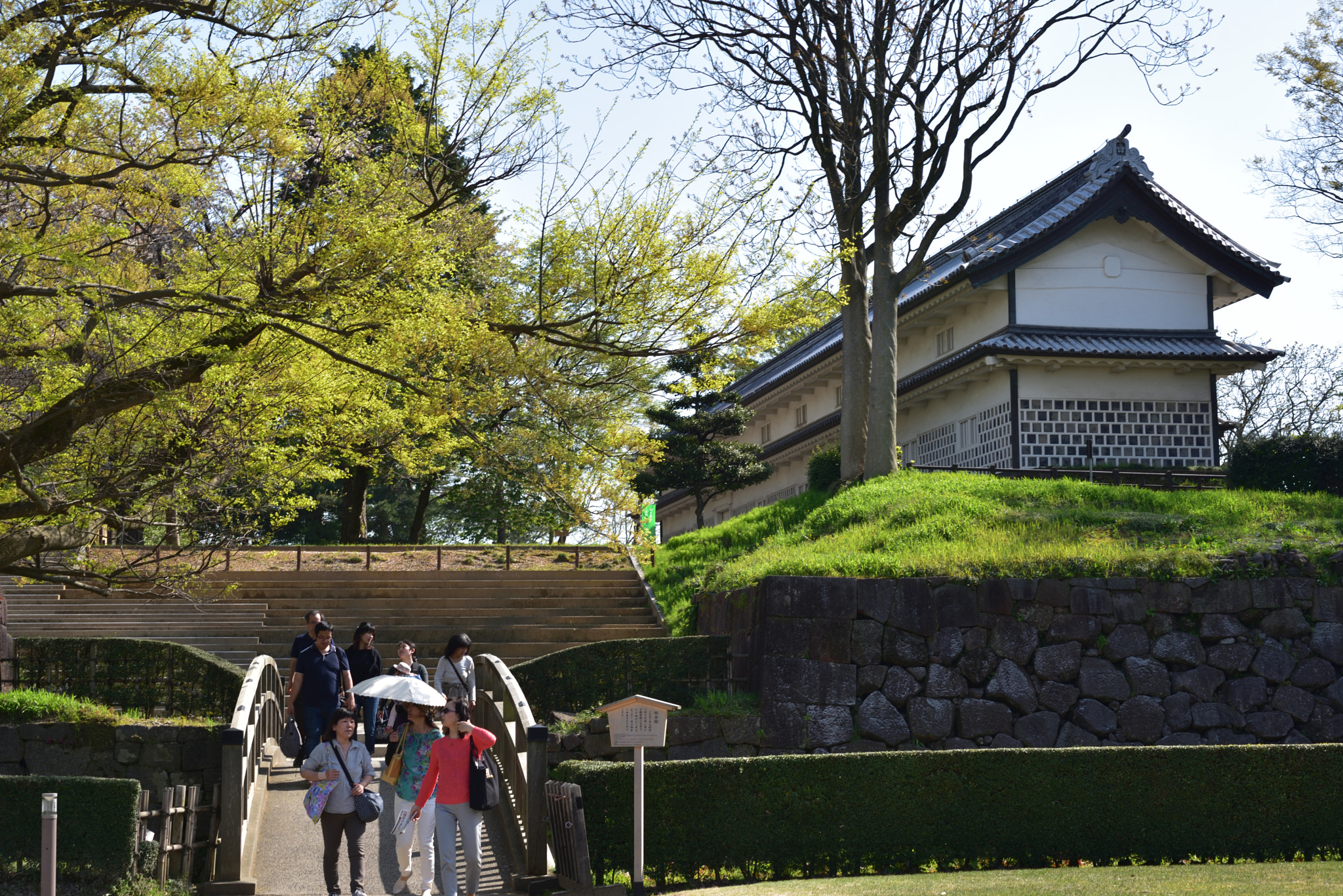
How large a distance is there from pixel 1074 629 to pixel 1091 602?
0.45m

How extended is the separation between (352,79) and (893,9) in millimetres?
13869

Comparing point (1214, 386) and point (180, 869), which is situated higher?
point (1214, 386)

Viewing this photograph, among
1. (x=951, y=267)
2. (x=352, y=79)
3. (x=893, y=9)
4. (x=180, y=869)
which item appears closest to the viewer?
(x=180, y=869)

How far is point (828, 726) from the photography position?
51.2ft

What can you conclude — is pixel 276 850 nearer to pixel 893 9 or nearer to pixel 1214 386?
pixel 893 9

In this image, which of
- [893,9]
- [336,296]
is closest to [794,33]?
[893,9]

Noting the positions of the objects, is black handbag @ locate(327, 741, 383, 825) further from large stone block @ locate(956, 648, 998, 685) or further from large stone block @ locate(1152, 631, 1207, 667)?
large stone block @ locate(1152, 631, 1207, 667)

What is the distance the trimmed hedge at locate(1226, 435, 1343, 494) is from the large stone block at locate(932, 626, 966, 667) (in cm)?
936

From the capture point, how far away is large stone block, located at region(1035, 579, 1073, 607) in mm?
16219

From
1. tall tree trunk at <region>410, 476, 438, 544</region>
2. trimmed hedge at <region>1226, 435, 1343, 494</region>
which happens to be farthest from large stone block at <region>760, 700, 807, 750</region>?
tall tree trunk at <region>410, 476, 438, 544</region>

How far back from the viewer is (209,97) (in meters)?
9.52

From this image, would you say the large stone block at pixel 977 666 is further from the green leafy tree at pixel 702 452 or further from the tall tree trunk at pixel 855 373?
the green leafy tree at pixel 702 452

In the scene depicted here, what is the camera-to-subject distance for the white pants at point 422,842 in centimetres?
986

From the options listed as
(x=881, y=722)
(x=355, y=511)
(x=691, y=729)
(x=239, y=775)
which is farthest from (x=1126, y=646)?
(x=355, y=511)
